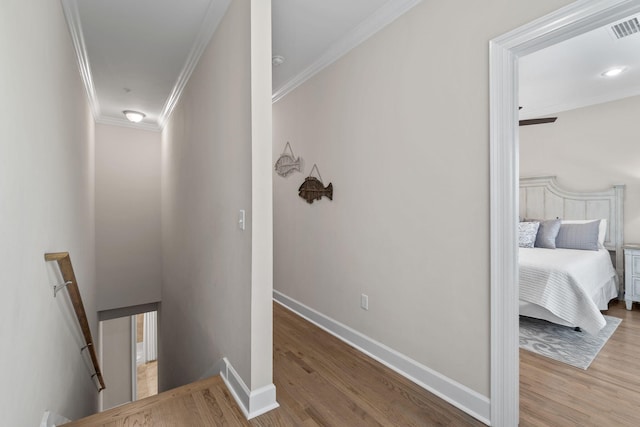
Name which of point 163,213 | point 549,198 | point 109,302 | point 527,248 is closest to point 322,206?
point 527,248

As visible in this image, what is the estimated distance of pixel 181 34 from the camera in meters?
2.57

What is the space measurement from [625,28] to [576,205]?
2597 mm

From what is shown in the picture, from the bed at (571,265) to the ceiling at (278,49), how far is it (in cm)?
135

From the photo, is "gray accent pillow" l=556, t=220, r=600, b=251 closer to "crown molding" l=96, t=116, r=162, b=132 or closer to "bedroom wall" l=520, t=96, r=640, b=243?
"bedroom wall" l=520, t=96, r=640, b=243

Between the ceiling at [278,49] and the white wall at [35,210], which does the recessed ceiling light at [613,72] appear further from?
the white wall at [35,210]

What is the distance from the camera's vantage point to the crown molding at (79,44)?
2223 mm

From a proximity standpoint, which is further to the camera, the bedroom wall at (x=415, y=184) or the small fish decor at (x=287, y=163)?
the small fish decor at (x=287, y=163)

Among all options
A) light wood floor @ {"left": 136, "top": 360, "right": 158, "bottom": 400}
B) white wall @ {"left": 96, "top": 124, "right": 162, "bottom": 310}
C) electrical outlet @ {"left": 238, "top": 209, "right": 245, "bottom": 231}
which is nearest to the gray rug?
electrical outlet @ {"left": 238, "top": 209, "right": 245, "bottom": 231}

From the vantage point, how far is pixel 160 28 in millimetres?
2479

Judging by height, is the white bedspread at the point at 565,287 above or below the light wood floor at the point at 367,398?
above

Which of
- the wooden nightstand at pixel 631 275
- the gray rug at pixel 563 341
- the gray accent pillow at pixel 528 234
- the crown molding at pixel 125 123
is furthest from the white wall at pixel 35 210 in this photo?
the wooden nightstand at pixel 631 275

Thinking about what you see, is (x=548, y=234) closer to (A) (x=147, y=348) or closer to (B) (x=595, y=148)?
(B) (x=595, y=148)

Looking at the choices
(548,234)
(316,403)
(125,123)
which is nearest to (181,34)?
(316,403)

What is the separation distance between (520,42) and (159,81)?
3.51m
